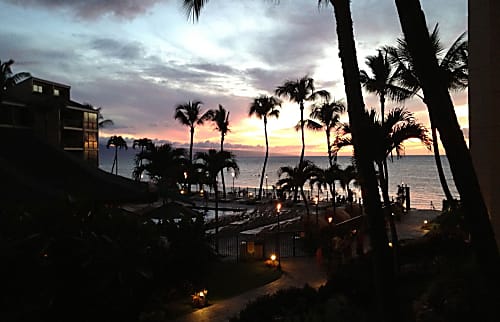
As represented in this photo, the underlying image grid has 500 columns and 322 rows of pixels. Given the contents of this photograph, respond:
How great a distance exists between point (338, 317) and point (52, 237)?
15.8 ft

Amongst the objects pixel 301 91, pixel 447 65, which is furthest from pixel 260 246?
pixel 301 91

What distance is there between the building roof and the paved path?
10.2ft

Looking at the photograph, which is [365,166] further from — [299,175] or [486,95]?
[299,175]

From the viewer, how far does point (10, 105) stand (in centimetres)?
3391

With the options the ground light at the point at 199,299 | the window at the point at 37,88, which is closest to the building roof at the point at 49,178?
the ground light at the point at 199,299

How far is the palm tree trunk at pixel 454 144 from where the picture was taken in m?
4.20

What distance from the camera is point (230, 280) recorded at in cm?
1273

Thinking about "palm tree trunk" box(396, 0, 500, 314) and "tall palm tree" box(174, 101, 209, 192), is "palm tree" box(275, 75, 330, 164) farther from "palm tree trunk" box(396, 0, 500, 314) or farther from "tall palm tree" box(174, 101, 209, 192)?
"palm tree trunk" box(396, 0, 500, 314)

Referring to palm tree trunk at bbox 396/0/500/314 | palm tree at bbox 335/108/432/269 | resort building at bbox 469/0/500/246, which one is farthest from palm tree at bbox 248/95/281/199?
palm tree trunk at bbox 396/0/500/314

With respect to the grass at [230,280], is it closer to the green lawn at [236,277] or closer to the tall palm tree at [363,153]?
the green lawn at [236,277]

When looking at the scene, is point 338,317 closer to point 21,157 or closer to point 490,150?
point 490,150

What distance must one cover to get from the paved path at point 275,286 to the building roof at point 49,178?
3.12 meters

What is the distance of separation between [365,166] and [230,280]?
8.33 m

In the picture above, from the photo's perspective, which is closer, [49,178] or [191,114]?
[49,178]
